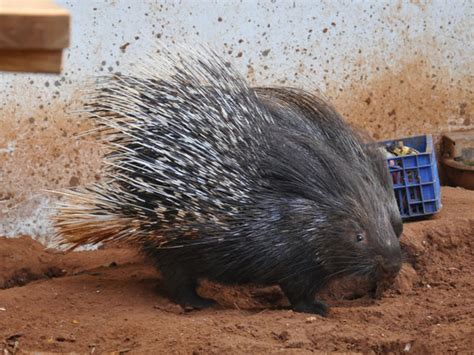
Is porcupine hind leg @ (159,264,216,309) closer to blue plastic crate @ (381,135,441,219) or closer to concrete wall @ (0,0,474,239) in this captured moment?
concrete wall @ (0,0,474,239)

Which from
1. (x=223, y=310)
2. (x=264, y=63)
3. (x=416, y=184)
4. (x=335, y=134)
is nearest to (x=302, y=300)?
(x=223, y=310)

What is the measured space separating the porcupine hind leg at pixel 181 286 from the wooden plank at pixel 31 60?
2.44 m

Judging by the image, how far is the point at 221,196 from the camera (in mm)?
3602

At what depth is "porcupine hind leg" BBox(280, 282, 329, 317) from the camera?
12.2ft

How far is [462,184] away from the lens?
Answer: 561 cm

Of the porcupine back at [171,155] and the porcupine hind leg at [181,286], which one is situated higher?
the porcupine back at [171,155]

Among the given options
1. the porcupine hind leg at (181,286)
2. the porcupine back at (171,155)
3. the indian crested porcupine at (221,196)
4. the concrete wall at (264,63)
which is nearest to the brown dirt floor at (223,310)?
the porcupine hind leg at (181,286)

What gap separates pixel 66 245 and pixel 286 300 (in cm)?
106

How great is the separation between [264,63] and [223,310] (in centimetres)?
177

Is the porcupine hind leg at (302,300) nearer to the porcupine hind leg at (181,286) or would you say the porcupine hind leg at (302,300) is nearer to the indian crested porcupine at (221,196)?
the indian crested porcupine at (221,196)

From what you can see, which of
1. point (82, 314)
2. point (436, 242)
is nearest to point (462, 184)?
point (436, 242)

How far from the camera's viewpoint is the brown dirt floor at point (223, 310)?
3.18 m

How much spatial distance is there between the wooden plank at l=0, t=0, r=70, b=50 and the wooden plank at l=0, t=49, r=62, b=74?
23mm

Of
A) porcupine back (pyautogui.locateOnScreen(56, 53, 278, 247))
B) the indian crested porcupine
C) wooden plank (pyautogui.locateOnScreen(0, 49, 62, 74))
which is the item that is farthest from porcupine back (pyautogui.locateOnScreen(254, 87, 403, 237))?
wooden plank (pyautogui.locateOnScreen(0, 49, 62, 74))
